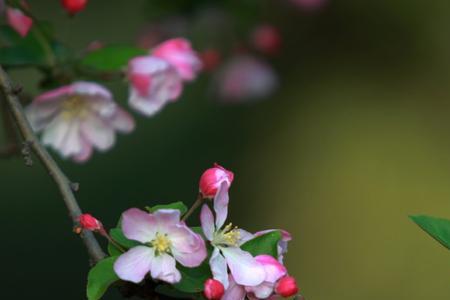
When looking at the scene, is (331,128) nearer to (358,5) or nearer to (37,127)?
(358,5)

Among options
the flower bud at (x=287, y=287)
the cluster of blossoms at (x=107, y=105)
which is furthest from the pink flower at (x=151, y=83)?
the flower bud at (x=287, y=287)

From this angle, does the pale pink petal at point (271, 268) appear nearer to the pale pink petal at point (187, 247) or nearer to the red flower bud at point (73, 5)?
the pale pink petal at point (187, 247)

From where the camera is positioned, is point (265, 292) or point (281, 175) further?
point (281, 175)

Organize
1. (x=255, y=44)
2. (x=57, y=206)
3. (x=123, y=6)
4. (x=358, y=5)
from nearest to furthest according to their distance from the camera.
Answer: (x=255, y=44) < (x=57, y=206) < (x=358, y=5) < (x=123, y=6)

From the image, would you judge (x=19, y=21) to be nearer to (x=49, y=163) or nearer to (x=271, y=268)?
(x=49, y=163)

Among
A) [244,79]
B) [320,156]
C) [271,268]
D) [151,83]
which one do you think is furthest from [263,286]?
[320,156]

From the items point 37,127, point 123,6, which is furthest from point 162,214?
point 123,6

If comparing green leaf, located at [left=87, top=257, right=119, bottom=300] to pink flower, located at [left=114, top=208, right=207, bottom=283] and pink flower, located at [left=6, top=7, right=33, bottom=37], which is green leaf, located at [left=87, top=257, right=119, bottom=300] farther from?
pink flower, located at [left=6, top=7, right=33, bottom=37]
